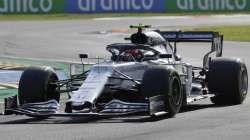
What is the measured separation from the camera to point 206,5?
5641 centimetres

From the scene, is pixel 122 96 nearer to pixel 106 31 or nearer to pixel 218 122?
pixel 218 122

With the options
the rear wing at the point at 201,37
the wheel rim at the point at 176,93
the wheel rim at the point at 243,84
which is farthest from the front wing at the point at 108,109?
the rear wing at the point at 201,37

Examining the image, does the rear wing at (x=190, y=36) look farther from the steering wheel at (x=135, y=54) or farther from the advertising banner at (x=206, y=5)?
the advertising banner at (x=206, y=5)

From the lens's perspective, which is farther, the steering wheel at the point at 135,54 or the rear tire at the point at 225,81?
the rear tire at the point at 225,81

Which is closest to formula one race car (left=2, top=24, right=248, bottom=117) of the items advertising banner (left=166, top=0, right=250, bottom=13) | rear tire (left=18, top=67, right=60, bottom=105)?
rear tire (left=18, top=67, right=60, bottom=105)

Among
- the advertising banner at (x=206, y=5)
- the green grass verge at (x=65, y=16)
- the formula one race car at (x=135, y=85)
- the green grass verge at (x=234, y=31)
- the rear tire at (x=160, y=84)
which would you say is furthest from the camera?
the advertising banner at (x=206, y=5)

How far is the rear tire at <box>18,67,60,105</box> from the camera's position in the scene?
12992mm

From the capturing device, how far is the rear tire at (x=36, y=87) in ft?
42.6

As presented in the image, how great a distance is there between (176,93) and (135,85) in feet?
1.96

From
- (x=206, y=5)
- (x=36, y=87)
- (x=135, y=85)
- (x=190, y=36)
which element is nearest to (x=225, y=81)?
(x=190, y=36)

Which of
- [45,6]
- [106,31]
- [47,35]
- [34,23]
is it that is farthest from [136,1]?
[47,35]

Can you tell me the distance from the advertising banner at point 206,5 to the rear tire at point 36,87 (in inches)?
1684

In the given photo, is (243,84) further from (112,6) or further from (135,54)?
(112,6)

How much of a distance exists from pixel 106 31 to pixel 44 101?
27.6 m
